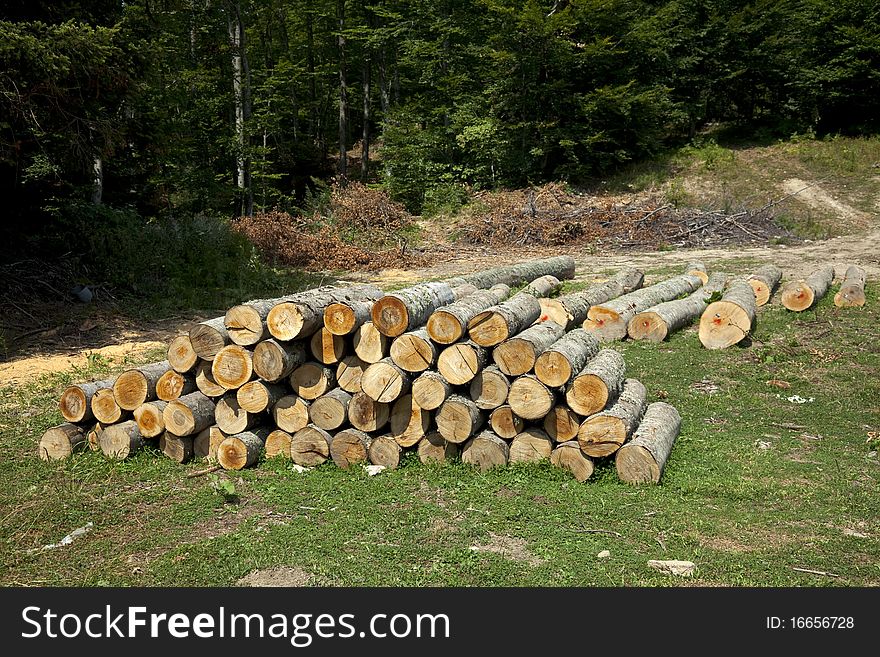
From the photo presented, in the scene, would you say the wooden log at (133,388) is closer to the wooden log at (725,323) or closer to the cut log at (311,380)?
the cut log at (311,380)

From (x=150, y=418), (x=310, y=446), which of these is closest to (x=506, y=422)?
(x=310, y=446)

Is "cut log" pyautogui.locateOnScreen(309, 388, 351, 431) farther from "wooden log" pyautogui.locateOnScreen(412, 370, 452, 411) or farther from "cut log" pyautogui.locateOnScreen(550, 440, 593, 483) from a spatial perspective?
"cut log" pyautogui.locateOnScreen(550, 440, 593, 483)

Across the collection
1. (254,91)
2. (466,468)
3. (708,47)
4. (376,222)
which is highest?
(708,47)

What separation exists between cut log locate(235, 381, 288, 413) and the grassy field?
22.2 inches

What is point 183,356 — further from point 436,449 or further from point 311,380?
point 436,449

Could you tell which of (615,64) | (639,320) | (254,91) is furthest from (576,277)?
(254,91)

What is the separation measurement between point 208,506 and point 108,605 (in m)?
1.57

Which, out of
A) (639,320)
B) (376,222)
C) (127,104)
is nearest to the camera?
(639,320)

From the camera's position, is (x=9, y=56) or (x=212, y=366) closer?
(x=212, y=366)

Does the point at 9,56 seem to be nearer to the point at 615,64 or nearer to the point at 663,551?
the point at 663,551

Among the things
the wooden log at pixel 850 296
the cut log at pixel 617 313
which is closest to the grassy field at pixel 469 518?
the cut log at pixel 617 313

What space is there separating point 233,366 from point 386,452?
1595mm

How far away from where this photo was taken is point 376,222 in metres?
23.0

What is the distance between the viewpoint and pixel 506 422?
6.07 metres
